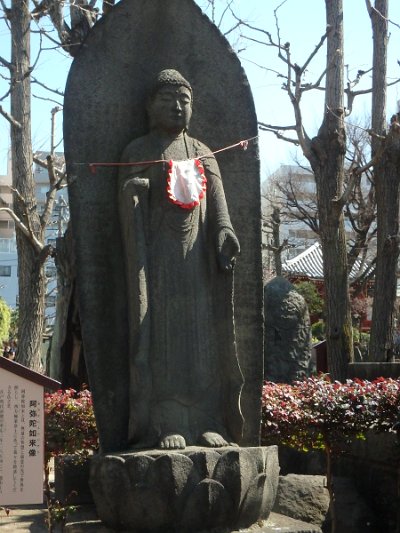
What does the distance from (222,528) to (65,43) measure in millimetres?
7861

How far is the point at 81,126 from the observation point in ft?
18.3

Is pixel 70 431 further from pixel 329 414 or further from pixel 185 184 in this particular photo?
pixel 185 184

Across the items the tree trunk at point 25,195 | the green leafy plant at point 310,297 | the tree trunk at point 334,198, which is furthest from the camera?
the green leafy plant at point 310,297

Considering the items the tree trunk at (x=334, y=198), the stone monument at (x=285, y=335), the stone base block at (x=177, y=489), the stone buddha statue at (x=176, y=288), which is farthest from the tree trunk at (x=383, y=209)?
the stone base block at (x=177, y=489)

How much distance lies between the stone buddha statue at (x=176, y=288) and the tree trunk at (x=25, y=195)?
726cm

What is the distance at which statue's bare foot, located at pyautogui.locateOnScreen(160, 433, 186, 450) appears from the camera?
4883mm

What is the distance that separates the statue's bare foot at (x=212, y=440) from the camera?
5008mm

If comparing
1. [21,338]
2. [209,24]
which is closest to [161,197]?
[209,24]

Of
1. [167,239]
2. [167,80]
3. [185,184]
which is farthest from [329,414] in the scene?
[167,80]

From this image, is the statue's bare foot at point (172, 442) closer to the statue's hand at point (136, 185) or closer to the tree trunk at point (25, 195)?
the statue's hand at point (136, 185)

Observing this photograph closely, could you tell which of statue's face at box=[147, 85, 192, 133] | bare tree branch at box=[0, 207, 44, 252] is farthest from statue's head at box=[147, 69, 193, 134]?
bare tree branch at box=[0, 207, 44, 252]

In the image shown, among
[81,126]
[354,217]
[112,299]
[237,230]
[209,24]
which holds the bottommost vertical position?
[112,299]

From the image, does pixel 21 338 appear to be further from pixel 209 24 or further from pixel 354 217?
pixel 354 217

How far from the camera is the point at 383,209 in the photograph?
527 inches
